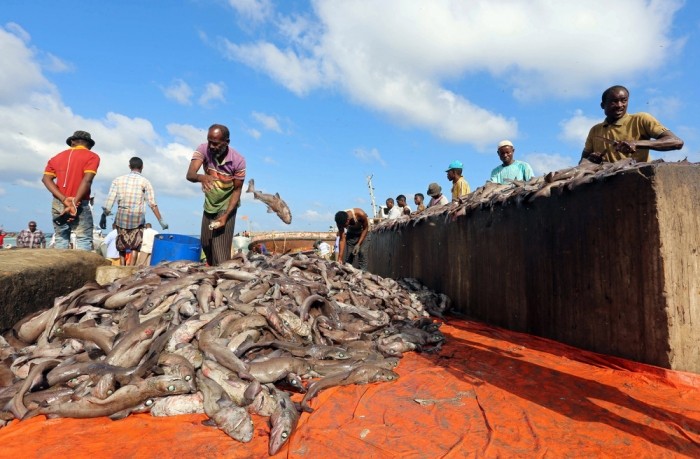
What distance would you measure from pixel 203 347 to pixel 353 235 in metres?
6.99

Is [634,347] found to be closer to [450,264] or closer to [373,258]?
[450,264]

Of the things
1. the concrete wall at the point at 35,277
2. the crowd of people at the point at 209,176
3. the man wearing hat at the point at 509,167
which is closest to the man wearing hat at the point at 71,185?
the crowd of people at the point at 209,176

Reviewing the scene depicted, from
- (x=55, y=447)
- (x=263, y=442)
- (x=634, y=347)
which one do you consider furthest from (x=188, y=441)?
(x=634, y=347)

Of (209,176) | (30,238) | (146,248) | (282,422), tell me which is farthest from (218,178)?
(30,238)

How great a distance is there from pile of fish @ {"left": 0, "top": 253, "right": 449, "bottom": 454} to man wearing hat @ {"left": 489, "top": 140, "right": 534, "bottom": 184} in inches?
148

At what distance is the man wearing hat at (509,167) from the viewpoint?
8016mm

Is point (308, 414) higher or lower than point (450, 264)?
lower

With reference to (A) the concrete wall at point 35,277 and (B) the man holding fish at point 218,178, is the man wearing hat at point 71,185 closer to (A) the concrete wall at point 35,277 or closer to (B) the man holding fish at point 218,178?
(A) the concrete wall at point 35,277

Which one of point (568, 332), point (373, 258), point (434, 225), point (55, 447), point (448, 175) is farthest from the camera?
point (373, 258)

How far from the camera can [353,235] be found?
10469 mm

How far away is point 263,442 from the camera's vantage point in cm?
269

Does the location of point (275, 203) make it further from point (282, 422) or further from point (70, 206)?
point (282, 422)

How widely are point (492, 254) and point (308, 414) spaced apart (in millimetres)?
4181

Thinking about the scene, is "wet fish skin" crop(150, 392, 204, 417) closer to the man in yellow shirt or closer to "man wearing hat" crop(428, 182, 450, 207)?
the man in yellow shirt
